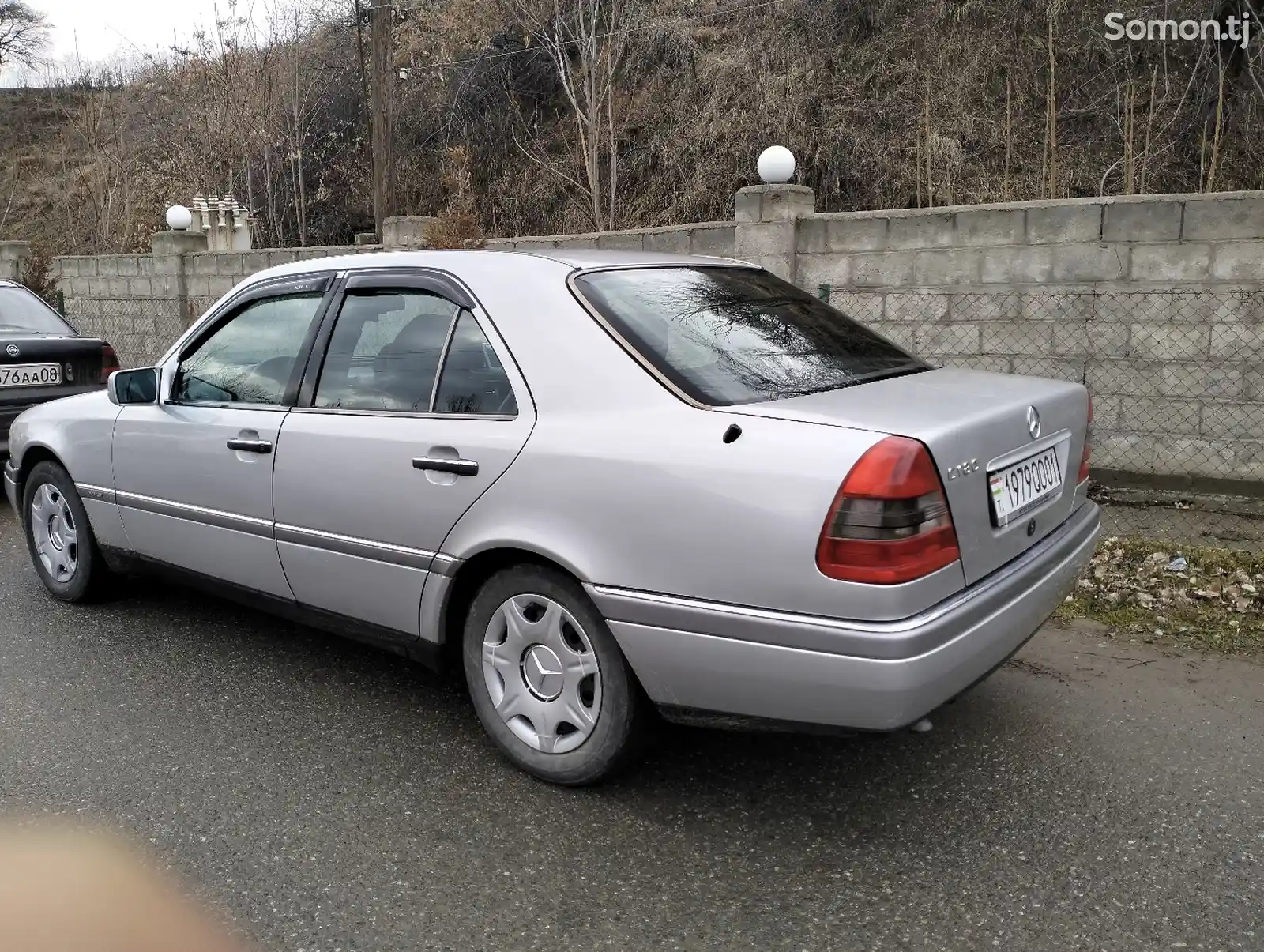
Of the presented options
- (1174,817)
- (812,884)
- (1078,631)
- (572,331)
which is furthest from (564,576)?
(1078,631)

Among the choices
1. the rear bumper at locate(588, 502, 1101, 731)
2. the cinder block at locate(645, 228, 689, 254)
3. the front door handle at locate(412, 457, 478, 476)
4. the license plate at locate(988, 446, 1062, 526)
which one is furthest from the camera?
the cinder block at locate(645, 228, 689, 254)

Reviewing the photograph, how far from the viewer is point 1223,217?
5.91 metres

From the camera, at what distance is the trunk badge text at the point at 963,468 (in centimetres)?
259

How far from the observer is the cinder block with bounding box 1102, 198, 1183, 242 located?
6039mm

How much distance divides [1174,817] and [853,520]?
1.41m

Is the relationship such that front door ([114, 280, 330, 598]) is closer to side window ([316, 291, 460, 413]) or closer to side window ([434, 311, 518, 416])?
side window ([316, 291, 460, 413])

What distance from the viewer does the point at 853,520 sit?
2447mm

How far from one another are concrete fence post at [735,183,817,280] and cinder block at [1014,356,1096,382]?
5.58ft

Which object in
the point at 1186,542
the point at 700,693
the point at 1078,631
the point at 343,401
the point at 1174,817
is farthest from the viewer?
the point at 1186,542

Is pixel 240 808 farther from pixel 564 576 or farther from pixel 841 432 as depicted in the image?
pixel 841 432

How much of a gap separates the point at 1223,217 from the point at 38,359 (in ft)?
25.4

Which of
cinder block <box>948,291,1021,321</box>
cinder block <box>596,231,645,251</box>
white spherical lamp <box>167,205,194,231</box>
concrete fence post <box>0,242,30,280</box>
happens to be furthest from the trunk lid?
concrete fence post <box>0,242,30,280</box>

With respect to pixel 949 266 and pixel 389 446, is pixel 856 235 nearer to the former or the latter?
pixel 949 266

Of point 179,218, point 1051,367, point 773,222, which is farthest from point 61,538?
point 179,218
